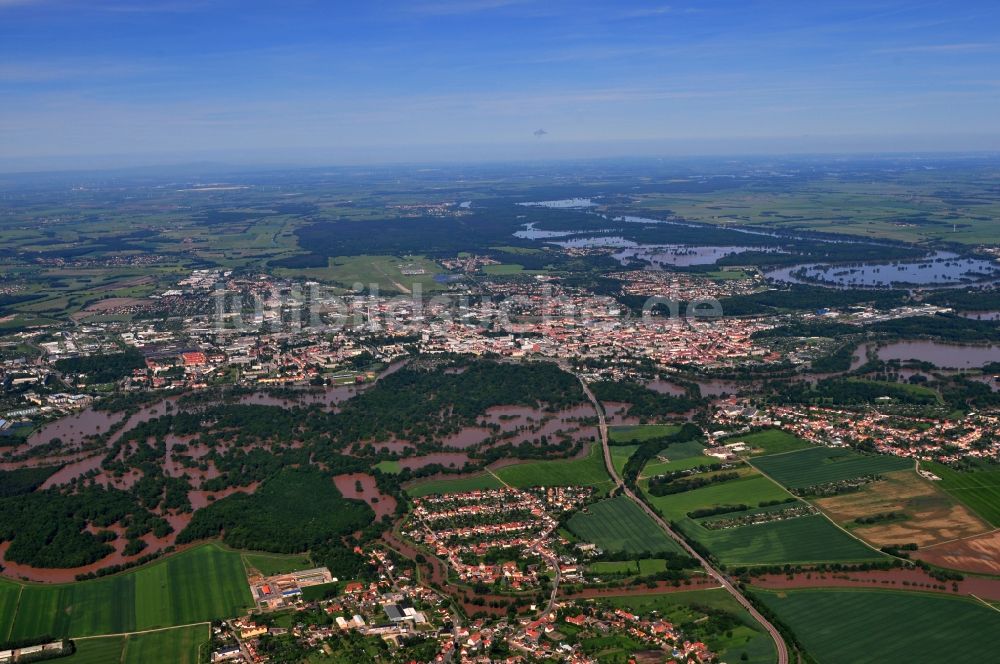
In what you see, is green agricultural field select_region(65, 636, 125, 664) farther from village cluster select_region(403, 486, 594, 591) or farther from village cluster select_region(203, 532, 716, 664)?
village cluster select_region(403, 486, 594, 591)

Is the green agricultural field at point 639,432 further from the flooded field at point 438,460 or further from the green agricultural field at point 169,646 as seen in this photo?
Result: the green agricultural field at point 169,646

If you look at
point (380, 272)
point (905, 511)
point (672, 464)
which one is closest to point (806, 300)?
point (672, 464)

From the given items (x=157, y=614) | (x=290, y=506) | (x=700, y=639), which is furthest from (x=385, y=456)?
(x=700, y=639)

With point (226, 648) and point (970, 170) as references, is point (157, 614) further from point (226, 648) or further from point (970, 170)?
point (970, 170)

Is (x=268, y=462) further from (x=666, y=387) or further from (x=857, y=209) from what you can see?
(x=857, y=209)

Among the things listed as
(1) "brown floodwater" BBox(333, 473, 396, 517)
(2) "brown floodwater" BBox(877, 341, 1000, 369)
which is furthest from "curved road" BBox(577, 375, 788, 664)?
(2) "brown floodwater" BBox(877, 341, 1000, 369)

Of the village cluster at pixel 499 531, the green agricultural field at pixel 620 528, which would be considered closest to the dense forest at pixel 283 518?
the village cluster at pixel 499 531
